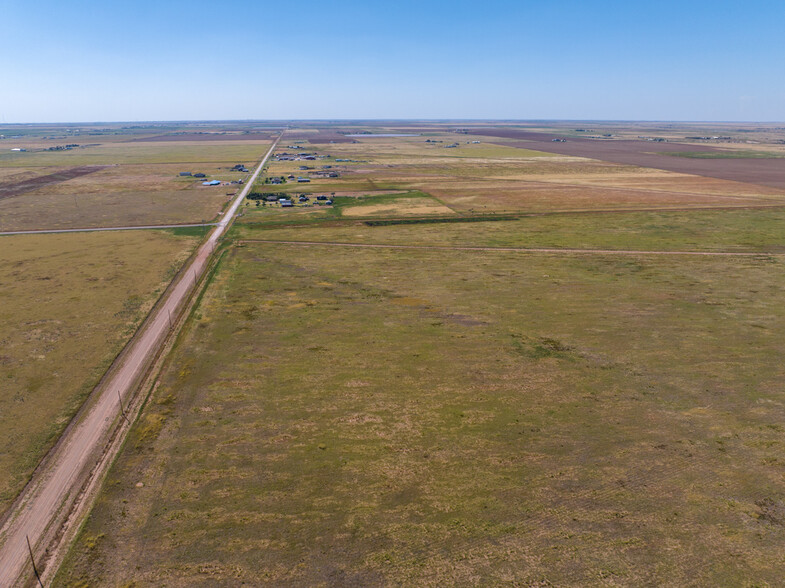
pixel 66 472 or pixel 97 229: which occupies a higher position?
pixel 97 229

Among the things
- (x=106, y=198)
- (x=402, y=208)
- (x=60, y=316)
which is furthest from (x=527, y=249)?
(x=106, y=198)

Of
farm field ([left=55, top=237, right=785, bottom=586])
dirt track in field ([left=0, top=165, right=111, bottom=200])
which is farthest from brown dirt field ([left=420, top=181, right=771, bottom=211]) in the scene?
dirt track in field ([left=0, top=165, right=111, bottom=200])

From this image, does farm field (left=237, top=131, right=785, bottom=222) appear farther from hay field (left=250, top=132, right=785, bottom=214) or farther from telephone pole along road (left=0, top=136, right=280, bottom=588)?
telephone pole along road (left=0, top=136, right=280, bottom=588)

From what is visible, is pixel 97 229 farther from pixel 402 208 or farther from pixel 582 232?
pixel 582 232

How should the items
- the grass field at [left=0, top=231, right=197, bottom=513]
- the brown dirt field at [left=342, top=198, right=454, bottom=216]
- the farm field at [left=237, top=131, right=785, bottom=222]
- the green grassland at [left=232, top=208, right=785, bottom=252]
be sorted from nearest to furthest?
the grass field at [left=0, top=231, right=197, bottom=513], the green grassland at [left=232, top=208, right=785, bottom=252], the brown dirt field at [left=342, top=198, right=454, bottom=216], the farm field at [left=237, top=131, right=785, bottom=222]

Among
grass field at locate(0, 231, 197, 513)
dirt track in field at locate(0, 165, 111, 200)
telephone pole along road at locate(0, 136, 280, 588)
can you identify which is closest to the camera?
telephone pole along road at locate(0, 136, 280, 588)

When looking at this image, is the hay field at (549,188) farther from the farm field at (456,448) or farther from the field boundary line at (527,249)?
the farm field at (456,448)

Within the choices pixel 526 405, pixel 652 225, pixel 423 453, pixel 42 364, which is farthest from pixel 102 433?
pixel 652 225

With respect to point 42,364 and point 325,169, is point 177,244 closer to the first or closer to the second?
point 42,364
